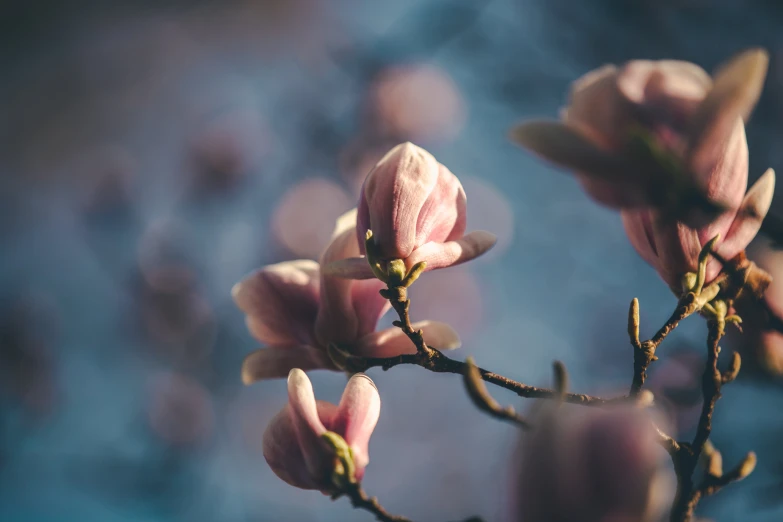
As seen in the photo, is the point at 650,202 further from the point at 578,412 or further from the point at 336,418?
the point at 336,418

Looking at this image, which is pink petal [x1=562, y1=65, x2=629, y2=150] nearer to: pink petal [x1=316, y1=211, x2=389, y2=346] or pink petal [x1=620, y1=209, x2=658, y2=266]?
pink petal [x1=620, y1=209, x2=658, y2=266]

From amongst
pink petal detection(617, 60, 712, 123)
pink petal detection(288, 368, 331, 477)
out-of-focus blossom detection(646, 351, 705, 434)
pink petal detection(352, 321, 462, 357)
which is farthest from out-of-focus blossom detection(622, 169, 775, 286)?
out-of-focus blossom detection(646, 351, 705, 434)

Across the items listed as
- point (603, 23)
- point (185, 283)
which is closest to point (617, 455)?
point (603, 23)

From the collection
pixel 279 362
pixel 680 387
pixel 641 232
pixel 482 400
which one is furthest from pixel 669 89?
pixel 680 387

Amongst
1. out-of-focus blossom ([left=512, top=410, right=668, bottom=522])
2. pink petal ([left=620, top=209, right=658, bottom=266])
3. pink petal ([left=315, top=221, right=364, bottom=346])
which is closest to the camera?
out-of-focus blossom ([left=512, top=410, right=668, bottom=522])

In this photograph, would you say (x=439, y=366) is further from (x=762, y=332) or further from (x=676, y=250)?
(x=762, y=332)

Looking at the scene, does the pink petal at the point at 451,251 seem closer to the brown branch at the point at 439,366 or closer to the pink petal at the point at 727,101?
the brown branch at the point at 439,366
